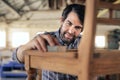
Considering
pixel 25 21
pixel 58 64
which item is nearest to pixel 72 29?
pixel 58 64

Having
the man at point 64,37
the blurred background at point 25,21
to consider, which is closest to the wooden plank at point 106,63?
the man at point 64,37

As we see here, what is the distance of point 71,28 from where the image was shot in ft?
3.64

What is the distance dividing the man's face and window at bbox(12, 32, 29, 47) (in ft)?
19.5

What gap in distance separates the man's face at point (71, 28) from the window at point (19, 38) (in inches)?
235

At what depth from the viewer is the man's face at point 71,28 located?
1107mm

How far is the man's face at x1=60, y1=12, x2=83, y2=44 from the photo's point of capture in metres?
1.11

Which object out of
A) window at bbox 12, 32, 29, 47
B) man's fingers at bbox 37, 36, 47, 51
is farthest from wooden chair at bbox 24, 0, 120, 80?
window at bbox 12, 32, 29, 47

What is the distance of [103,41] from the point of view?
718cm

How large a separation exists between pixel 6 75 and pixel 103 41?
2971mm

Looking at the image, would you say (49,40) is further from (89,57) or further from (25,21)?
(25,21)

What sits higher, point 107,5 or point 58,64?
point 107,5

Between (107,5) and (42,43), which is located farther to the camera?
(42,43)

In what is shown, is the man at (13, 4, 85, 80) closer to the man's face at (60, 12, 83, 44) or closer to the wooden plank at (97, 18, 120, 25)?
the man's face at (60, 12, 83, 44)

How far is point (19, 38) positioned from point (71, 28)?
6.14m
